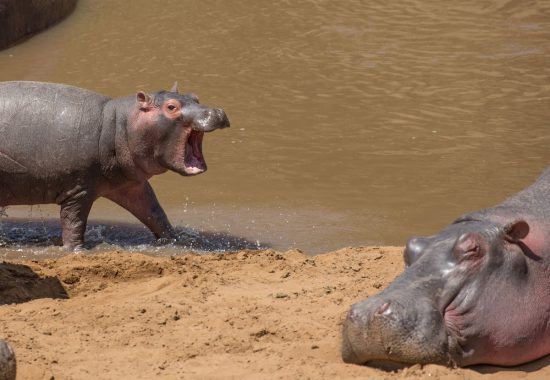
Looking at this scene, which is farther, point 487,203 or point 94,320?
point 487,203

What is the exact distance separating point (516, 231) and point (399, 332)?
0.85 m

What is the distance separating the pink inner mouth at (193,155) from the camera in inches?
348

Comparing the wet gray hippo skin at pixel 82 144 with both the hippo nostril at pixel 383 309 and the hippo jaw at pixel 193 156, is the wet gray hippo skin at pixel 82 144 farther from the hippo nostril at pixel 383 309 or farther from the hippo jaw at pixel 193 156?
the hippo nostril at pixel 383 309

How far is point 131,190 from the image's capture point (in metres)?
9.29

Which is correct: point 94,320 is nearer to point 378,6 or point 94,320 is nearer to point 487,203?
point 487,203

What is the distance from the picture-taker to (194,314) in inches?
251

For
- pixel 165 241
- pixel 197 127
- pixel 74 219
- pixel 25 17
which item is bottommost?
pixel 165 241

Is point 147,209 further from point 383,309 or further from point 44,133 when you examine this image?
point 383,309

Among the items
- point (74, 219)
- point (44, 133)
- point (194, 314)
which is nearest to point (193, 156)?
point (74, 219)

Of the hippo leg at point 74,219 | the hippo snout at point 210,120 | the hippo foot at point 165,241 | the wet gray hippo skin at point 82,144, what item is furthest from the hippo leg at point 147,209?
the hippo snout at point 210,120

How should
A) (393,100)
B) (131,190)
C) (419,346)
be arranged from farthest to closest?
(393,100)
(131,190)
(419,346)

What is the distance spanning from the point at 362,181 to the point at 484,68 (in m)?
3.68

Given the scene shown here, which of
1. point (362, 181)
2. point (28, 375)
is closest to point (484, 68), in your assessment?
point (362, 181)

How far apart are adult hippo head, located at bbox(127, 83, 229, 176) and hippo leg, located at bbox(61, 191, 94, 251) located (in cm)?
56
